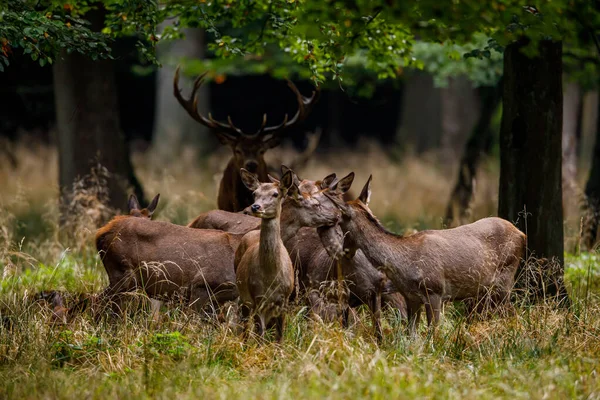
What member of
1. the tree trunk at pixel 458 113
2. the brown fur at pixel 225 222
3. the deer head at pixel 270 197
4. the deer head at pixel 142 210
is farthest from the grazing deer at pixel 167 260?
the tree trunk at pixel 458 113

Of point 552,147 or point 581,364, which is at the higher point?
point 552,147

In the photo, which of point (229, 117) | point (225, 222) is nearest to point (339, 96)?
point (229, 117)

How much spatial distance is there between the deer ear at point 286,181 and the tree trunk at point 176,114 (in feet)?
A: 51.7

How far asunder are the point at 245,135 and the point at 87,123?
91.2 inches

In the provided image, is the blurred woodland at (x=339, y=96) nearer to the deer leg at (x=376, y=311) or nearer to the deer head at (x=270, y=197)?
the deer head at (x=270, y=197)

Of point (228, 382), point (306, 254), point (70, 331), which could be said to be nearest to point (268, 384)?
point (228, 382)

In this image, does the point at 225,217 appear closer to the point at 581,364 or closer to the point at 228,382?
the point at 228,382

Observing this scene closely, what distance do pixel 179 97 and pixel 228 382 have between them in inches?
212

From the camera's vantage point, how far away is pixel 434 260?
753 centimetres

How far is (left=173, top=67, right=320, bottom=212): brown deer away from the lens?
428 inches

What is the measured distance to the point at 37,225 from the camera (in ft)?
50.1

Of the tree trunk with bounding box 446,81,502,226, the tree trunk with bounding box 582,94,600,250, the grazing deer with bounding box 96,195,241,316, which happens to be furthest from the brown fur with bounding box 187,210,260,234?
the tree trunk with bounding box 446,81,502,226

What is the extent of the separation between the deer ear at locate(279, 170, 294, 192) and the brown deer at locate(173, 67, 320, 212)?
340 centimetres

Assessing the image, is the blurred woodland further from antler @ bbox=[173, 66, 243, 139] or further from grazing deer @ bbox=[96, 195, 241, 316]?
grazing deer @ bbox=[96, 195, 241, 316]
